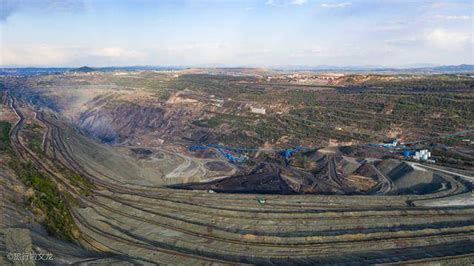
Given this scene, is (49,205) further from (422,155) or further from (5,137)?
(422,155)

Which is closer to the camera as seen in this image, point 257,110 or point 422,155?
point 422,155

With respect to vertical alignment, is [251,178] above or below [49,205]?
below

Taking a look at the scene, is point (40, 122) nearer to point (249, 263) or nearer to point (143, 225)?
point (143, 225)

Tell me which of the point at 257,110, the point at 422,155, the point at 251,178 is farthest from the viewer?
the point at 257,110

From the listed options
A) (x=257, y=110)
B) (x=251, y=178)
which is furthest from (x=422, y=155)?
(x=257, y=110)

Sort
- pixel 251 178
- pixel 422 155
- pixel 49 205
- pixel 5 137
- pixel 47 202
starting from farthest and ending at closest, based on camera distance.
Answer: pixel 422 155, pixel 251 178, pixel 5 137, pixel 47 202, pixel 49 205

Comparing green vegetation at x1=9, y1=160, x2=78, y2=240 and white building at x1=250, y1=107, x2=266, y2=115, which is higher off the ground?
white building at x1=250, y1=107, x2=266, y2=115

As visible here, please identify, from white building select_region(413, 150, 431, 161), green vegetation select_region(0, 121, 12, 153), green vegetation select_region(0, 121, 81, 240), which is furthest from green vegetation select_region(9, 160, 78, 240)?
white building select_region(413, 150, 431, 161)

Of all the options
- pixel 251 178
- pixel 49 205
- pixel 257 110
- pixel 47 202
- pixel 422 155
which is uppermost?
pixel 257 110

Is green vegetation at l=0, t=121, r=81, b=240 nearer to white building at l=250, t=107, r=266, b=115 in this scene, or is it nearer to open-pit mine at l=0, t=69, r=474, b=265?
open-pit mine at l=0, t=69, r=474, b=265
